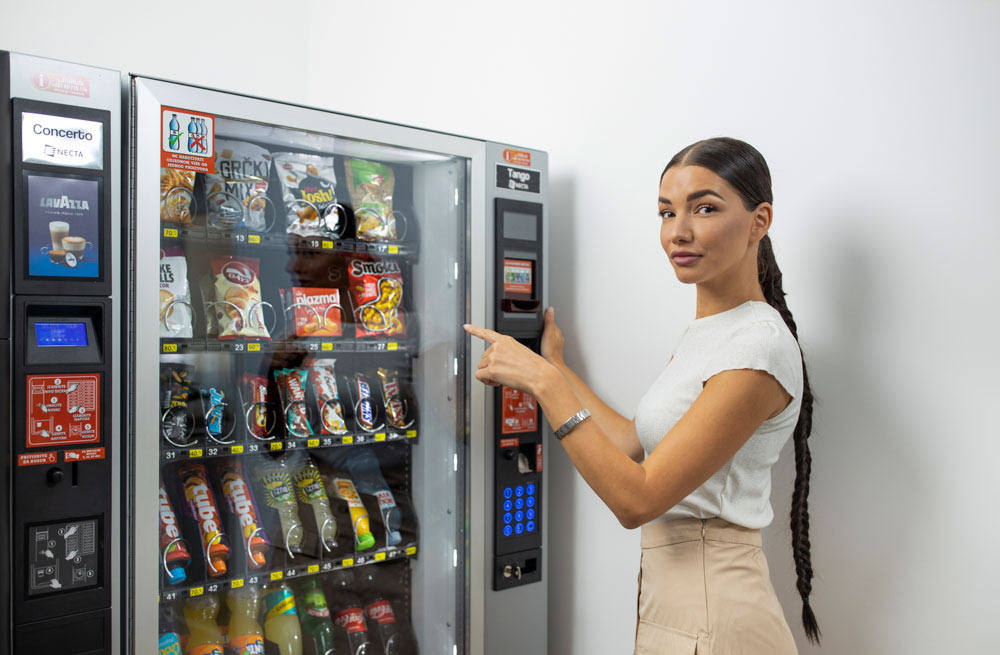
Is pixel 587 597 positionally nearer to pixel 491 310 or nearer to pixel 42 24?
pixel 491 310

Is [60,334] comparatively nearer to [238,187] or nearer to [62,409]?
[62,409]

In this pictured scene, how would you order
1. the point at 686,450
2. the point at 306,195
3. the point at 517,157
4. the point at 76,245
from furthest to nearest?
the point at 517,157
the point at 306,195
the point at 76,245
the point at 686,450

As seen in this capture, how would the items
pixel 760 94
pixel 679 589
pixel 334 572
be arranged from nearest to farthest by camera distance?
pixel 679 589 → pixel 760 94 → pixel 334 572

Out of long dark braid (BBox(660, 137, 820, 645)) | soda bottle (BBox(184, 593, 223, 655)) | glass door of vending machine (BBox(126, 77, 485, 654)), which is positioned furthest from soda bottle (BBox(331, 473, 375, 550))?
long dark braid (BBox(660, 137, 820, 645))

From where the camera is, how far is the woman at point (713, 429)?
4.01 ft

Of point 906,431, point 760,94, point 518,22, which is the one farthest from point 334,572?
point 518,22

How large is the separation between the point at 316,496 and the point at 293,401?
0.30m

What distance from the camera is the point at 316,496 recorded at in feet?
6.58

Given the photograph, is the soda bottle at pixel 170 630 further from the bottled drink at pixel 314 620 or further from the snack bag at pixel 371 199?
the snack bag at pixel 371 199

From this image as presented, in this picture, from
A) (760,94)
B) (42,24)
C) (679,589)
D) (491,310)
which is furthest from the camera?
(42,24)

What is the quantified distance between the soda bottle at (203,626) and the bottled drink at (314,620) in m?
0.24

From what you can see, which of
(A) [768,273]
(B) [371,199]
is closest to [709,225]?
(A) [768,273]

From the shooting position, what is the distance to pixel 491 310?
1.96 m

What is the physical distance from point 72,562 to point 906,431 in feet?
5.74
